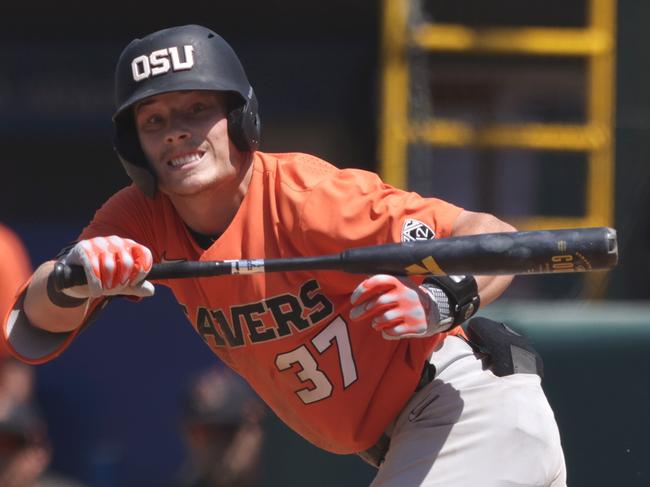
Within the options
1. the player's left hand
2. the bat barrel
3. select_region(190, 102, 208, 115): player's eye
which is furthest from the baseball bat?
select_region(190, 102, 208, 115): player's eye

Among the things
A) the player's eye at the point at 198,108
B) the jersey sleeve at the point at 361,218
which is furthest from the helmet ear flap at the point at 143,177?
the jersey sleeve at the point at 361,218

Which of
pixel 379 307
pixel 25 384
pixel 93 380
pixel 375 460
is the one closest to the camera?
pixel 379 307

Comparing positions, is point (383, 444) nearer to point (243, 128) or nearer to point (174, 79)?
point (243, 128)

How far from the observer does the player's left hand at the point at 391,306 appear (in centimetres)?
371

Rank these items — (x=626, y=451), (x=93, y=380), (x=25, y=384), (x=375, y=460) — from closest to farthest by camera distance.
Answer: (x=375, y=460), (x=626, y=451), (x=25, y=384), (x=93, y=380)

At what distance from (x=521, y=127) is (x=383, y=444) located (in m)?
3.57

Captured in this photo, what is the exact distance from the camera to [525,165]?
352 inches

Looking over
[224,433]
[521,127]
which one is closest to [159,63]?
[224,433]

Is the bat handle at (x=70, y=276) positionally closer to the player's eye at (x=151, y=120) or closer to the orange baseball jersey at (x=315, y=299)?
the orange baseball jersey at (x=315, y=299)

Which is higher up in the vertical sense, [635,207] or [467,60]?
[467,60]

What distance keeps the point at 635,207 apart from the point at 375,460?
322cm

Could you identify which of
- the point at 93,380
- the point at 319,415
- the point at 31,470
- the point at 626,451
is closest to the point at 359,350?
the point at 319,415

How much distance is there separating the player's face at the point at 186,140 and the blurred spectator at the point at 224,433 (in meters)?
2.37

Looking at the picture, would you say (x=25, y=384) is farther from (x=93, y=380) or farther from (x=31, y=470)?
(x=93, y=380)
